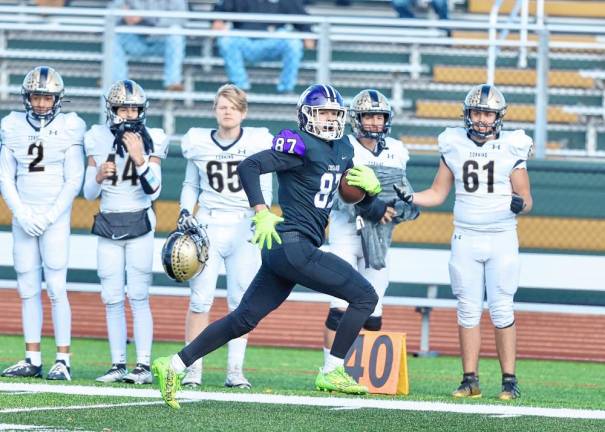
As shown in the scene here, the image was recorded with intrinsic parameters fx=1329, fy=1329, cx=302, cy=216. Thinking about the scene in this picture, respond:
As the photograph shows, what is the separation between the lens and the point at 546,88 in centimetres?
1109

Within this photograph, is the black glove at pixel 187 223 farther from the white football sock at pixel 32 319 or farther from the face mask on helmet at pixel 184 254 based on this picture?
the white football sock at pixel 32 319

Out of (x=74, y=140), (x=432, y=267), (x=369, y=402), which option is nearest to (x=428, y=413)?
(x=369, y=402)

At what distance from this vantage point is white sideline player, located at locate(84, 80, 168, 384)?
8.20m

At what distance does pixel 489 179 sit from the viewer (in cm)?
804

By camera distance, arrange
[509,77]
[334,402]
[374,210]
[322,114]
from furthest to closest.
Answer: [509,77], [374,210], [334,402], [322,114]

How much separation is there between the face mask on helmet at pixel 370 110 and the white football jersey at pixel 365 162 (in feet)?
0.32

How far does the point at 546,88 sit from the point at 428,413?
498 cm

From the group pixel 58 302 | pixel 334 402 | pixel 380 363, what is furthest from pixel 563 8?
pixel 334 402

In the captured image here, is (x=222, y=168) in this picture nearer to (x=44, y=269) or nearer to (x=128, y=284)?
(x=128, y=284)

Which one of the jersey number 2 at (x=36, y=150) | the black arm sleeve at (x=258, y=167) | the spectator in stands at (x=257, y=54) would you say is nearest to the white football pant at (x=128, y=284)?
the jersey number 2 at (x=36, y=150)

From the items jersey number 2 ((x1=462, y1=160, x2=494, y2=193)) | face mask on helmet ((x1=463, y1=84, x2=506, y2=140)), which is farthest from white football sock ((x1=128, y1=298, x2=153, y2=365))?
face mask on helmet ((x1=463, y1=84, x2=506, y2=140))

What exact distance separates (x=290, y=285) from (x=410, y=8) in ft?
24.5

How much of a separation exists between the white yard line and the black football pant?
0.46 meters

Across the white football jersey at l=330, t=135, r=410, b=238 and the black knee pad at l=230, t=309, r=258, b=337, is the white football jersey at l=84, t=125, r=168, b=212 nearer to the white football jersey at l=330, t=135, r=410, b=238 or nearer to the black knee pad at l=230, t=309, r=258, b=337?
the white football jersey at l=330, t=135, r=410, b=238
